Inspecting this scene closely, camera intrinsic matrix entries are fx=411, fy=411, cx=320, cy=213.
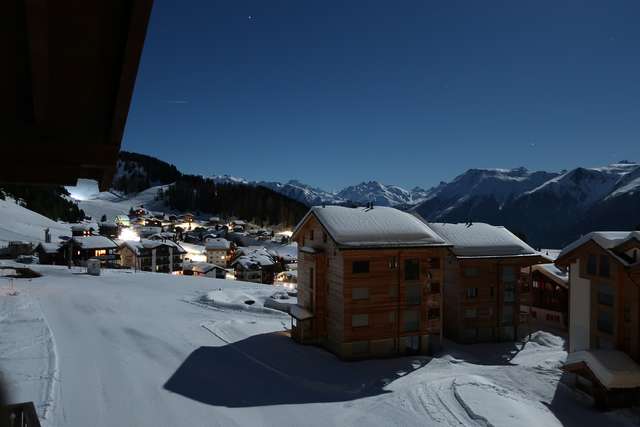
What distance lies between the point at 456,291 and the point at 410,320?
801cm

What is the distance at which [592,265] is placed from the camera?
2341 centimetres

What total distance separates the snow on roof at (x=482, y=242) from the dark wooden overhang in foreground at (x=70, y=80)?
103 ft

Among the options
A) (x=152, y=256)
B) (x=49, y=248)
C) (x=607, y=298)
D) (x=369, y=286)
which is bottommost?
(x=152, y=256)

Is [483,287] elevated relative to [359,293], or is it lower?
lower

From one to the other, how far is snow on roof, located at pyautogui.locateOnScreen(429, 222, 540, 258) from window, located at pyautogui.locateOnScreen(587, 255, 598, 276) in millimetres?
10347

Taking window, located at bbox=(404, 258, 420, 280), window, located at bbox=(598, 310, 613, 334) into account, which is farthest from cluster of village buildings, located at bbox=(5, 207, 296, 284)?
window, located at bbox=(598, 310, 613, 334)

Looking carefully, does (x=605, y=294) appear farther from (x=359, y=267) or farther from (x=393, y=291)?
(x=359, y=267)

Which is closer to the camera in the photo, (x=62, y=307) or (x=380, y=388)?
(x=380, y=388)

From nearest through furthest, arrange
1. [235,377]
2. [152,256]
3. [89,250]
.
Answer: [235,377] → [89,250] → [152,256]

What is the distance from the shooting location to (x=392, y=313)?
27.3 m

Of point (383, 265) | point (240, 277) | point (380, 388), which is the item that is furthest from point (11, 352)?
point (240, 277)

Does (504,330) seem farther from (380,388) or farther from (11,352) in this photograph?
(11,352)

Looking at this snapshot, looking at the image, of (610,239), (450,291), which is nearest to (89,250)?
(450,291)

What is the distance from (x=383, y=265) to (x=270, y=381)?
34.5 ft
